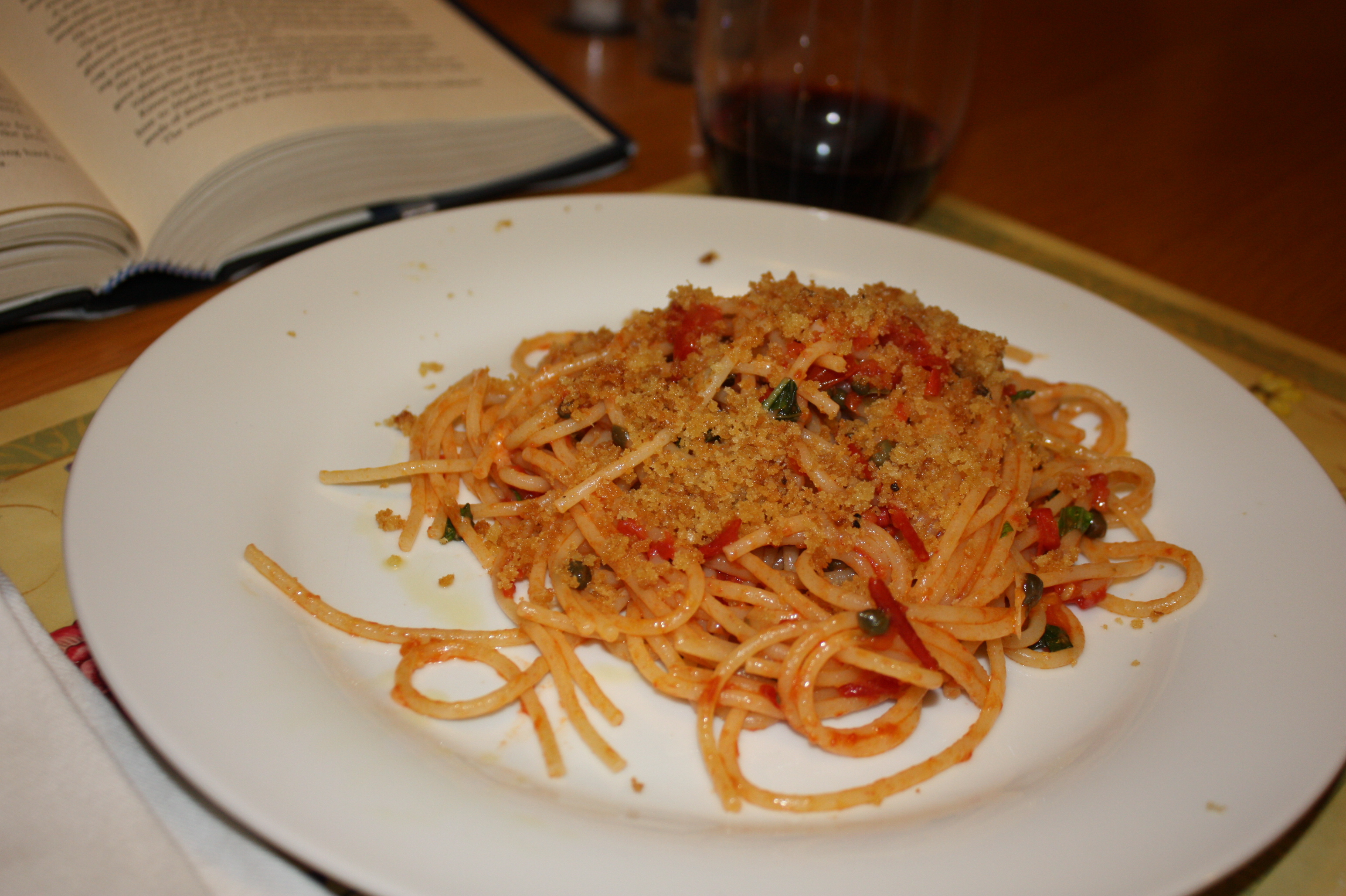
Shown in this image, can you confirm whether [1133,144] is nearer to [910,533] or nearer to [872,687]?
[910,533]

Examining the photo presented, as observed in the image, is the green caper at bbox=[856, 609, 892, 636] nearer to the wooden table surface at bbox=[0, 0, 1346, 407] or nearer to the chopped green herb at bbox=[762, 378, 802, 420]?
the chopped green herb at bbox=[762, 378, 802, 420]

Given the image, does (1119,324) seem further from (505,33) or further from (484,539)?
(505,33)

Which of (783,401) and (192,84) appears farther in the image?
(192,84)

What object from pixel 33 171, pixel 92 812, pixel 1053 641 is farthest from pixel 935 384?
pixel 33 171

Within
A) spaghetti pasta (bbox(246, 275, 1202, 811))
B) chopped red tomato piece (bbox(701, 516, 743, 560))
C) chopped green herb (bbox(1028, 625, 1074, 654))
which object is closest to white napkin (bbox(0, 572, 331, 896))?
spaghetti pasta (bbox(246, 275, 1202, 811))

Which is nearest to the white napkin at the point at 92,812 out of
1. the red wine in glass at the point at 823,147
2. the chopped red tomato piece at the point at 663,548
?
the chopped red tomato piece at the point at 663,548

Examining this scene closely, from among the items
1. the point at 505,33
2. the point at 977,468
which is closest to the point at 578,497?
the point at 977,468

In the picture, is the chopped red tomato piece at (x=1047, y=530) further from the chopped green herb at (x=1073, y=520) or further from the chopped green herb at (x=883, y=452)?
the chopped green herb at (x=883, y=452)
